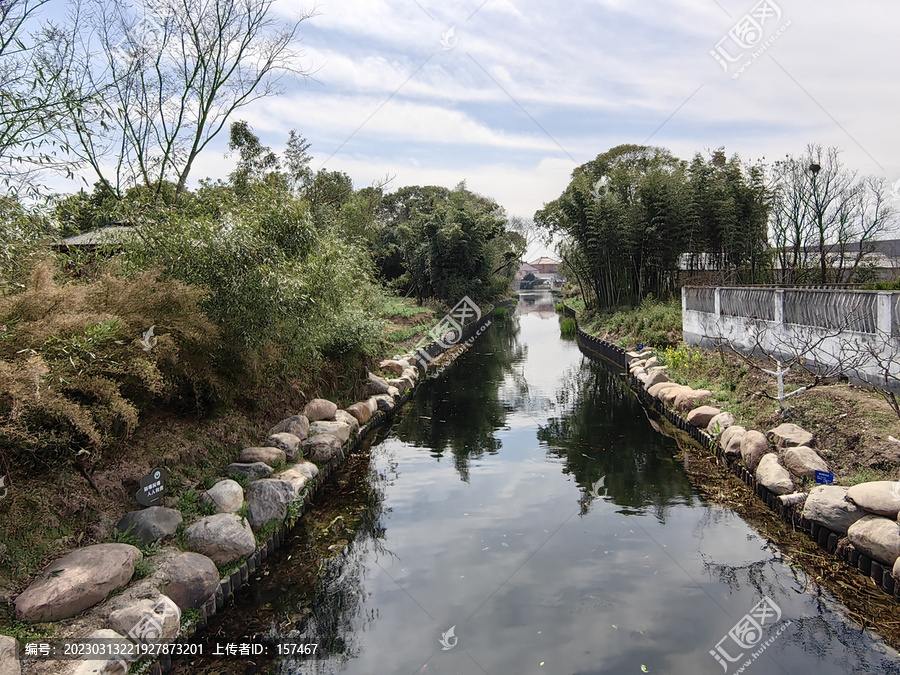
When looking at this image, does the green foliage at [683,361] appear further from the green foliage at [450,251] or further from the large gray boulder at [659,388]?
the green foliage at [450,251]

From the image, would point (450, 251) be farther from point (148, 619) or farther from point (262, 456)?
point (148, 619)

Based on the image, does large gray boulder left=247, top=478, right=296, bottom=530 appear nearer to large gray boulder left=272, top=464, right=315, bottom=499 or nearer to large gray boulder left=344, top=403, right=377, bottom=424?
large gray boulder left=272, top=464, right=315, bottom=499

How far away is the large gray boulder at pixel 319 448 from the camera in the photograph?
22.8ft

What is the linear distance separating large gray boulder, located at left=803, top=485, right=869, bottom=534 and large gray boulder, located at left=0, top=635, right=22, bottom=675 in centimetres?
553

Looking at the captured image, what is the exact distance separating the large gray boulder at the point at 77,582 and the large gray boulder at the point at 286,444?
99.7 inches

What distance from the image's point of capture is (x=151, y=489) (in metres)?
4.50

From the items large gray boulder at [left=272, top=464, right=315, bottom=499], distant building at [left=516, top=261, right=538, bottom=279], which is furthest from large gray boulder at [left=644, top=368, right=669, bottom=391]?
distant building at [left=516, top=261, right=538, bottom=279]

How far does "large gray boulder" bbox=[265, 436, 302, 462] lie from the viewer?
21.1 feet

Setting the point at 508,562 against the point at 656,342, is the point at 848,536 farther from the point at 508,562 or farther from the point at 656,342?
the point at 656,342

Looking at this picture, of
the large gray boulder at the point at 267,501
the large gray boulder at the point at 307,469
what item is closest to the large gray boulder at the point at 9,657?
the large gray boulder at the point at 267,501

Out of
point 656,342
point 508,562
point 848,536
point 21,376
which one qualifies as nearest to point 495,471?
point 508,562

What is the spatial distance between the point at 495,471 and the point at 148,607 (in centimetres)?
455

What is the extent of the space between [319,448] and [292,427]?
16.0 inches

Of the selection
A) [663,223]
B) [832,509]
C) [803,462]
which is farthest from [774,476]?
[663,223]
